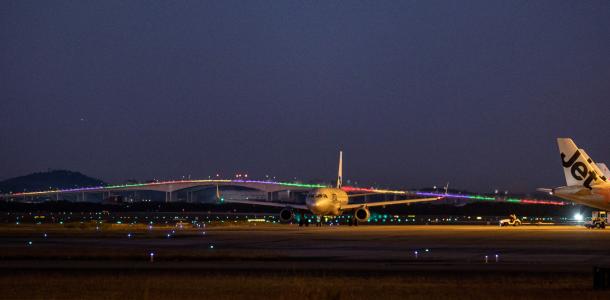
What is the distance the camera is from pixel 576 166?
65.3 meters

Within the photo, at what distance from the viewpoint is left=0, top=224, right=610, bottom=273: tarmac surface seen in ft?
102

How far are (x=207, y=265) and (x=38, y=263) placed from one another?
607 cm

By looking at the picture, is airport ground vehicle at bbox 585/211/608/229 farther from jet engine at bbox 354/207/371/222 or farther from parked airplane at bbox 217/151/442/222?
jet engine at bbox 354/207/371/222

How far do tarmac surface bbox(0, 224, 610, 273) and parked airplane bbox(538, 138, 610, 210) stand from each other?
12.8 m

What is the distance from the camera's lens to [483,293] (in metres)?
22.6

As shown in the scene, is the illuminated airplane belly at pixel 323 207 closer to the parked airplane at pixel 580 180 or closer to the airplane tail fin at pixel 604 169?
the parked airplane at pixel 580 180

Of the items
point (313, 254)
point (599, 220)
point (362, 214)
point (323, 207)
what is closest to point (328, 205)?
point (323, 207)

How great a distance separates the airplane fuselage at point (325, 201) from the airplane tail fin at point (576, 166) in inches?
847

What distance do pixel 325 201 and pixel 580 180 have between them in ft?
74.1

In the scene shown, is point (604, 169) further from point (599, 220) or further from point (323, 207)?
point (323, 207)

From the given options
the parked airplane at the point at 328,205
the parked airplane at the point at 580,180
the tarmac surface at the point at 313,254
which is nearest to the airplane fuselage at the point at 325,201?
the parked airplane at the point at 328,205

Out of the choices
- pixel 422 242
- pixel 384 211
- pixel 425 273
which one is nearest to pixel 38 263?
pixel 425 273

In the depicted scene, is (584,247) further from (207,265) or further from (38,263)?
(38,263)

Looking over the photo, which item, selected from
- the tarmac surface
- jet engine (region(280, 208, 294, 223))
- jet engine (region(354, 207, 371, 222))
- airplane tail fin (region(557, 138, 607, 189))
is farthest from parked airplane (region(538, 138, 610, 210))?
jet engine (region(280, 208, 294, 223))
